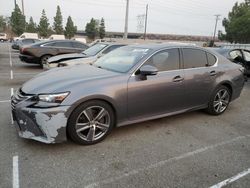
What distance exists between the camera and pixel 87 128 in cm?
344

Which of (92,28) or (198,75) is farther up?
(92,28)

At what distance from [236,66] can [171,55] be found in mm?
1949

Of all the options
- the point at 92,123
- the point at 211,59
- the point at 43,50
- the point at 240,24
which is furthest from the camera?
the point at 240,24

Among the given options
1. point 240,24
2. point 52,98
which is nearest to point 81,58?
point 52,98

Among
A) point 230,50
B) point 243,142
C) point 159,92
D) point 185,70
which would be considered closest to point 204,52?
point 185,70

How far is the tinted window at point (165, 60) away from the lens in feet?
13.2


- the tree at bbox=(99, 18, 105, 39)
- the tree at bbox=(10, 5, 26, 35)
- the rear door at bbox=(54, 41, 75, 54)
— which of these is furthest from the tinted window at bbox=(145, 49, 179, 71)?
the tree at bbox=(99, 18, 105, 39)

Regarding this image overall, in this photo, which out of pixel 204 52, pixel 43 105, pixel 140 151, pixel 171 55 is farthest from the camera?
pixel 204 52

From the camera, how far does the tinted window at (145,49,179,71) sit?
4027 millimetres

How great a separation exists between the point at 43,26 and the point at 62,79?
66.4 meters

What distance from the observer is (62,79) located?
353 centimetres

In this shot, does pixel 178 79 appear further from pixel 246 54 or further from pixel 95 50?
pixel 246 54

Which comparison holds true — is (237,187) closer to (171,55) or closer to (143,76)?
(143,76)

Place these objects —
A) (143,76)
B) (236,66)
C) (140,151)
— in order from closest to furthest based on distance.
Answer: (140,151), (143,76), (236,66)
